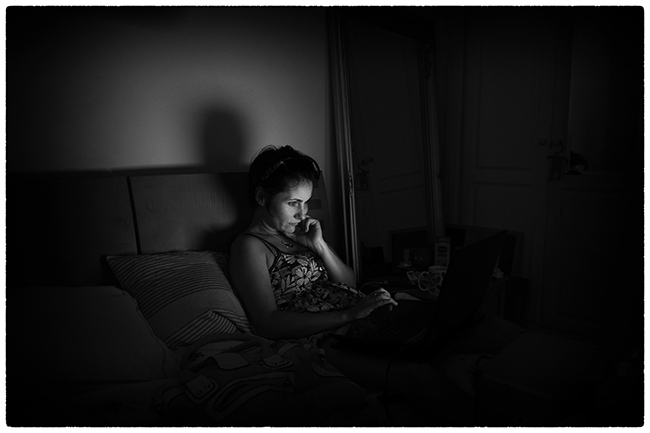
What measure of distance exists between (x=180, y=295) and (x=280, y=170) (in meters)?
0.51

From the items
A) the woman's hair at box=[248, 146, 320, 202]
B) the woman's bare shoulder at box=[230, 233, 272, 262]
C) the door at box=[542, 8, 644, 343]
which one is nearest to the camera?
the woman's bare shoulder at box=[230, 233, 272, 262]

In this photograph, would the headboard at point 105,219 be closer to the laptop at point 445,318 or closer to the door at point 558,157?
the laptop at point 445,318

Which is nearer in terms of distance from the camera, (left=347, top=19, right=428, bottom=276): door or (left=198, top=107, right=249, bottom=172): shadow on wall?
(left=198, top=107, right=249, bottom=172): shadow on wall

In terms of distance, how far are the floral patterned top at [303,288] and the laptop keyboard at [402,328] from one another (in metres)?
0.21

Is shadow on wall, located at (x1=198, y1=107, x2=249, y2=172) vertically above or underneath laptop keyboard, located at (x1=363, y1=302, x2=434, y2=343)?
above

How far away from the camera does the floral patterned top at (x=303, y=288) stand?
162 centimetres

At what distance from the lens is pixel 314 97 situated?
2221 millimetres

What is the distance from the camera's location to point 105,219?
1.55 meters

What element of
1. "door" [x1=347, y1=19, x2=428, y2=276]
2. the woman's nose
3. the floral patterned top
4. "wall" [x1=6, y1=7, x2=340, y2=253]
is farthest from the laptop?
"door" [x1=347, y1=19, x2=428, y2=276]

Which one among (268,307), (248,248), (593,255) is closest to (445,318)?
(268,307)

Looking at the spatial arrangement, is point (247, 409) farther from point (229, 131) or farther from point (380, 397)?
point (229, 131)

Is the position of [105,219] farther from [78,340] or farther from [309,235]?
[309,235]

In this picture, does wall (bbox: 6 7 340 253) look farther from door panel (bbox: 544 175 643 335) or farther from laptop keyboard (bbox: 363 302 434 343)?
door panel (bbox: 544 175 643 335)

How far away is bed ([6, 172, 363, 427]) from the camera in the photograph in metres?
1.15
